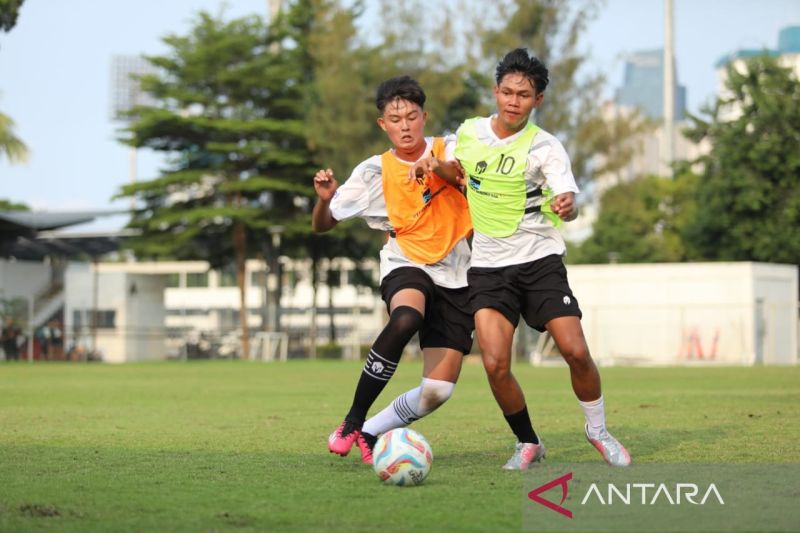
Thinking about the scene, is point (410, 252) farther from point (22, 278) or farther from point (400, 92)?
point (22, 278)

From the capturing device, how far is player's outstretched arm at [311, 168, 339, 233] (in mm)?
7477

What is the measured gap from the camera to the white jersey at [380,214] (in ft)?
24.2

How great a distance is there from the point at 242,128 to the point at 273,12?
10.3m

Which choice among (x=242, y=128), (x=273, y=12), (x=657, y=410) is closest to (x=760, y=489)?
(x=657, y=410)

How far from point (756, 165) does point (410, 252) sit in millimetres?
38934

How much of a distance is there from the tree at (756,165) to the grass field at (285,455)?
30.0m

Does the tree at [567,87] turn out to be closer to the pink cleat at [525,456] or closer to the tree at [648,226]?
the tree at [648,226]

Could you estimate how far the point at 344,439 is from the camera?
701 cm

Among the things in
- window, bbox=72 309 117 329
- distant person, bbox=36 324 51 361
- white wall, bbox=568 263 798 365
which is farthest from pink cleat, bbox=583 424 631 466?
window, bbox=72 309 117 329

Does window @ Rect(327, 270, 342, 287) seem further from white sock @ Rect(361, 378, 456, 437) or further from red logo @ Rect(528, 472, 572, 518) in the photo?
red logo @ Rect(528, 472, 572, 518)

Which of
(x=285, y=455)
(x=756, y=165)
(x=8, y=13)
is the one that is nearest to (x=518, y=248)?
(x=285, y=455)

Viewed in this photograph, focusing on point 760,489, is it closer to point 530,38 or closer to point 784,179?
point 530,38

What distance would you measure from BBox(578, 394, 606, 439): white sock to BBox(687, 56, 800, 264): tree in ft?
127

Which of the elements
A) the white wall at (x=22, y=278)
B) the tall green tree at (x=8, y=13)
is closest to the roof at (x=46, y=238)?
the white wall at (x=22, y=278)
